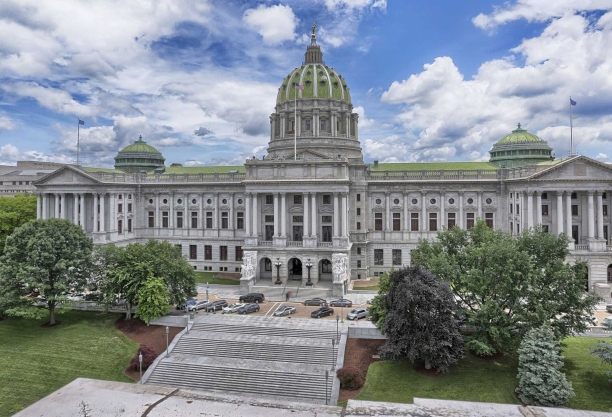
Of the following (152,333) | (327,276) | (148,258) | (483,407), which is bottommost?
(483,407)

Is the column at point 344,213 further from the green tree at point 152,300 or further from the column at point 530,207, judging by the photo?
the green tree at point 152,300

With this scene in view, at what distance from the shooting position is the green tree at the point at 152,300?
43.8m

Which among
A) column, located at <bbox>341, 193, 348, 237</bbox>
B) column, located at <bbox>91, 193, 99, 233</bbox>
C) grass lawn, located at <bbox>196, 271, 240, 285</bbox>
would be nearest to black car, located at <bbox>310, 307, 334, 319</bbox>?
column, located at <bbox>341, 193, 348, 237</bbox>

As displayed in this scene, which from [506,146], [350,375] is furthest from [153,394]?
[506,146]

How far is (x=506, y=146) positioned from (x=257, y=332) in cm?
5997

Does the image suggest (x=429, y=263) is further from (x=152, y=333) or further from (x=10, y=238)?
(x=10, y=238)

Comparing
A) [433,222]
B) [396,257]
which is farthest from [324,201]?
[433,222]

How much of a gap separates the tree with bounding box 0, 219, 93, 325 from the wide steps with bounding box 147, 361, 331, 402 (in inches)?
654

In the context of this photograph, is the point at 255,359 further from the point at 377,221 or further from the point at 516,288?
the point at 377,221

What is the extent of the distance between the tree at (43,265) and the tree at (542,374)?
4536cm

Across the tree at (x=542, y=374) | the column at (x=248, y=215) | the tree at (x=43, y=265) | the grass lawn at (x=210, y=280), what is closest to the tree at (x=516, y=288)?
the tree at (x=542, y=374)

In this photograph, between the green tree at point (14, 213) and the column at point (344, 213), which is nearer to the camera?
the column at point (344, 213)

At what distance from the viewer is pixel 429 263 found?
131 ft

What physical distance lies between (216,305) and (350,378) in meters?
20.7
